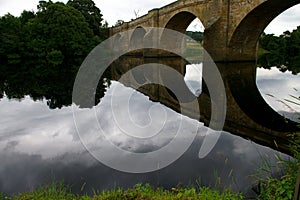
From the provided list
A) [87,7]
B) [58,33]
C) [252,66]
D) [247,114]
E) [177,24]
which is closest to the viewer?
[247,114]

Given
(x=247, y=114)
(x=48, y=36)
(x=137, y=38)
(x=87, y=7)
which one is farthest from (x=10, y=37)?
(x=247, y=114)

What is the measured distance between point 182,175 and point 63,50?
80.7ft

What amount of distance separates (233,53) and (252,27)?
217 centimetres

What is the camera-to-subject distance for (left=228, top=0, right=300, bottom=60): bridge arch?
14.9 metres

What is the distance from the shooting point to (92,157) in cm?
387

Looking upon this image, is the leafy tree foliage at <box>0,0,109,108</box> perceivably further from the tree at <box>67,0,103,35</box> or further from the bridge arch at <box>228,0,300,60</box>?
the bridge arch at <box>228,0,300,60</box>

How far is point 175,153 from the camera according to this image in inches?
160

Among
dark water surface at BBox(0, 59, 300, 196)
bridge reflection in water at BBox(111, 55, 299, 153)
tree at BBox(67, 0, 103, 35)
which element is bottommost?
dark water surface at BBox(0, 59, 300, 196)

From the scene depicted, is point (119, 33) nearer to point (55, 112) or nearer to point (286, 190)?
point (55, 112)

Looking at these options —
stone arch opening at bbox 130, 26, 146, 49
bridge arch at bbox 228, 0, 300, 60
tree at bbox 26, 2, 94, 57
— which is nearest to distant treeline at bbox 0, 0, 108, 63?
tree at bbox 26, 2, 94, 57

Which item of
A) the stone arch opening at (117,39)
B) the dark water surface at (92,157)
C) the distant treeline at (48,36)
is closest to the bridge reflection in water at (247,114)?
the dark water surface at (92,157)

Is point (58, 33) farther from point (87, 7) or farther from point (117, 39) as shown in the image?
point (87, 7)

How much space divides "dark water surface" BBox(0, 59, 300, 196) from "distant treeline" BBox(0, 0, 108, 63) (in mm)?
17642

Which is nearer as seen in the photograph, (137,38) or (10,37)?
(10,37)
